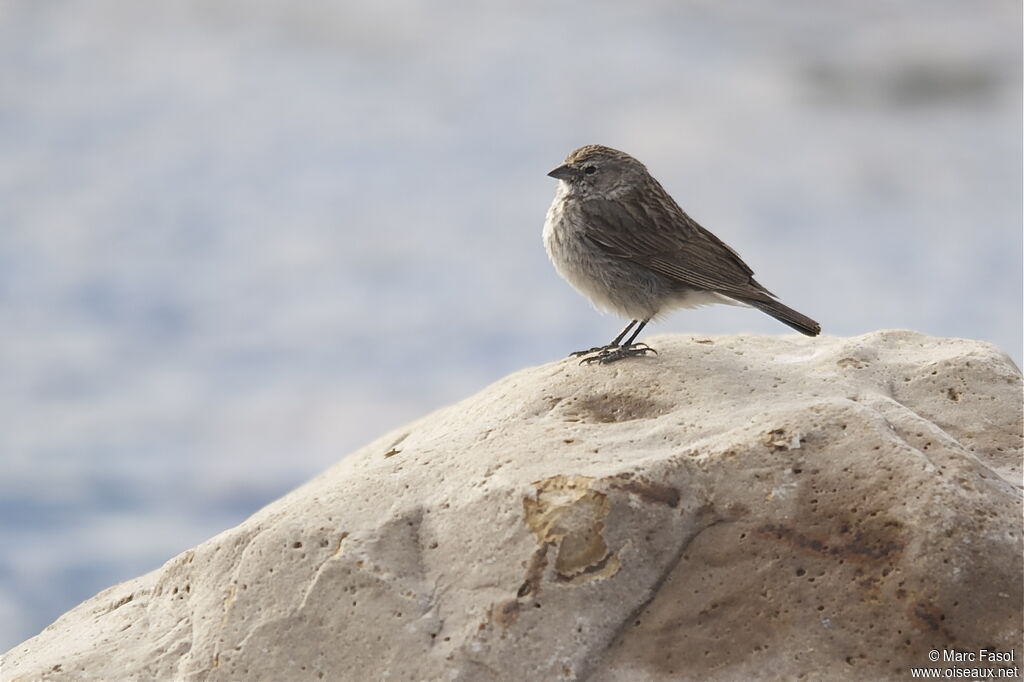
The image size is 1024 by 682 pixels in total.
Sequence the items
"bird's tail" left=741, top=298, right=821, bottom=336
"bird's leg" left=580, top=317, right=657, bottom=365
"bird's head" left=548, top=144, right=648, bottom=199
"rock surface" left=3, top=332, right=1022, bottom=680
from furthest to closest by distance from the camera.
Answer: "bird's head" left=548, top=144, right=648, bottom=199
"bird's leg" left=580, top=317, right=657, bottom=365
"bird's tail" left=741, top=298, right=821, bottom=336
"rock surface" left=3, top=332, right=1022, bottom=680

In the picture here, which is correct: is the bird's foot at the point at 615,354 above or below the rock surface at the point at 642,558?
above

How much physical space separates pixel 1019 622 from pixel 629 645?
169 centimetres

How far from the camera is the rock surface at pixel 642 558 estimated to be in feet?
16.3

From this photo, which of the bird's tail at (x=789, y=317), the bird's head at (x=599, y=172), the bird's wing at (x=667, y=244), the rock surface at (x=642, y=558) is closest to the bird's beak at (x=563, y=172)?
the bird's head at (x=599, y=172)

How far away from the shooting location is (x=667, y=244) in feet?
22.4

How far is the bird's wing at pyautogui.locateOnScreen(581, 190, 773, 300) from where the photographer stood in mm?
6691

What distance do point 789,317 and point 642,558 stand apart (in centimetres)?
193

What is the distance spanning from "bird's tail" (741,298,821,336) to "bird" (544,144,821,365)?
0.01 metres

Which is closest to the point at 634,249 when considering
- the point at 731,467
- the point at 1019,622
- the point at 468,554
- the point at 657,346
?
the point at 657,346

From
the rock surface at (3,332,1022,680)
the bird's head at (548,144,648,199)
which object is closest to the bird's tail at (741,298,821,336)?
the rock surface at (3,332,1022,680)

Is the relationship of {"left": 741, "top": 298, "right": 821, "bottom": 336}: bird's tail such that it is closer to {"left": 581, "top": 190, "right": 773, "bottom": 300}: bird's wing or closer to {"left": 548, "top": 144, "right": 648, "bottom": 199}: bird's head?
{"left": 581, "top": 190, "right": 773, "bottom": 300}: bird's wing

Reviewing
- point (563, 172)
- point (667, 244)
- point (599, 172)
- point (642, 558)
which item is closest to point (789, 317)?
point (667, 244)

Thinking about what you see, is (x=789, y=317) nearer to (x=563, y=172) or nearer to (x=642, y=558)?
(x=563, y=172)

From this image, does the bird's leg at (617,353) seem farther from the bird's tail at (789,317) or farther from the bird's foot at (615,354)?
the bird's tail at (789,317)
